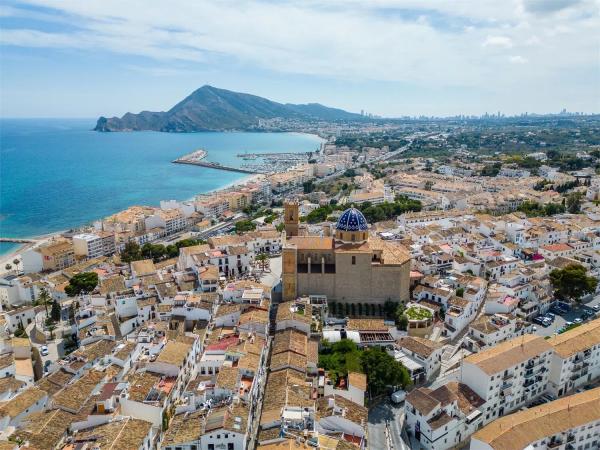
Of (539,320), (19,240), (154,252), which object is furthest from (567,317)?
(19,240)

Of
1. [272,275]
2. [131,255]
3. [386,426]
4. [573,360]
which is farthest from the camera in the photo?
[131,255]

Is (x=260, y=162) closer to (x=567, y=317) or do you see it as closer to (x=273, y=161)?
(x=273, y=161)

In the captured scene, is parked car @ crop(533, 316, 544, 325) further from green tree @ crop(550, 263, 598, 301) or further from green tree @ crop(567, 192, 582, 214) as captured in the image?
green tree @ crop(567, 192, 582, 214)

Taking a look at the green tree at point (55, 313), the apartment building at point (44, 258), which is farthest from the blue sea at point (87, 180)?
the green tree at point (55, 313)

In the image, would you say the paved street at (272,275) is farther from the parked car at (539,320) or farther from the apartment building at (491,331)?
the parked car at (539,320)

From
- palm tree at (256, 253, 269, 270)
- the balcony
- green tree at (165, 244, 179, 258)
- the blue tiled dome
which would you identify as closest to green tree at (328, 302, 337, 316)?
the blue tiled dome

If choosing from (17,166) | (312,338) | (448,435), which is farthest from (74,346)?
(17,166)
